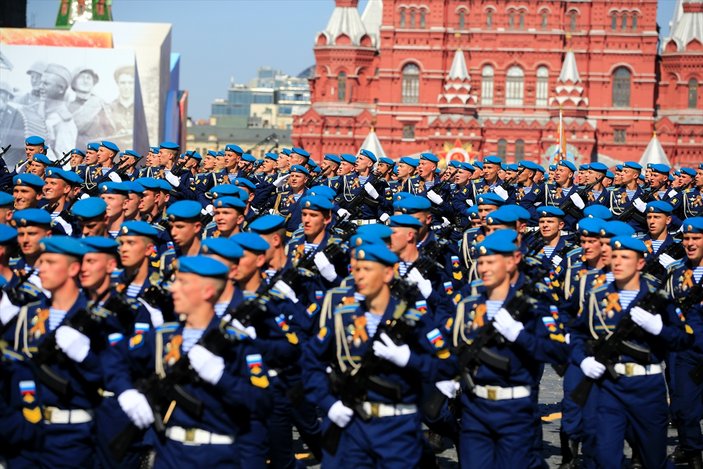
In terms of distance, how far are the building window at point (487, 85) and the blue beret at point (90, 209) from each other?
6055 centimetres

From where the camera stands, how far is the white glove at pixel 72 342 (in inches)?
277

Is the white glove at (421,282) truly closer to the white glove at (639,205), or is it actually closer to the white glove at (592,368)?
the white glove at (592,368)

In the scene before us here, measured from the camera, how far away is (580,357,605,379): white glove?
8.79m

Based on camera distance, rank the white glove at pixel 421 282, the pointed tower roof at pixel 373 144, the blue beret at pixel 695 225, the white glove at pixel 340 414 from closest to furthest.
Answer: the white glove at pixel 340 414 → the white glove at pixel 421 282 → the blue beret at pixel 695 225 → the pointed tower roof at pixel 373 144

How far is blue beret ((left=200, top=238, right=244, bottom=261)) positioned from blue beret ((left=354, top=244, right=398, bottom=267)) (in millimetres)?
758

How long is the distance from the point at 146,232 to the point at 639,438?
12.7 feet

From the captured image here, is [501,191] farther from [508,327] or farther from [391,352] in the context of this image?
[391,352]

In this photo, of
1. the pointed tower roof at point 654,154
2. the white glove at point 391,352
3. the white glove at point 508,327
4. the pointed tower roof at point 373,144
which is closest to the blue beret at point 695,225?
the white glove at point 508,327

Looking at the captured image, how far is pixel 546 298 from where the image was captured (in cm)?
891

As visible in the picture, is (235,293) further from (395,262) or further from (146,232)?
(146,232)

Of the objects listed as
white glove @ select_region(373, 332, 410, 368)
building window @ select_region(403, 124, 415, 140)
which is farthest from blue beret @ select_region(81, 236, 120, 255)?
building window @ select_region(403, 124, 415, 140)

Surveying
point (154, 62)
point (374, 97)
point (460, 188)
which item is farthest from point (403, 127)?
point (460, 188)

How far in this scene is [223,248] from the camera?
308 inches

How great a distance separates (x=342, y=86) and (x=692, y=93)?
65.1 ft
